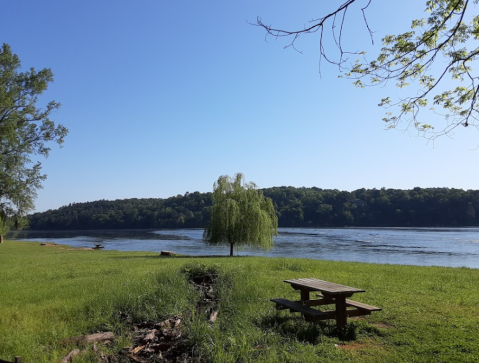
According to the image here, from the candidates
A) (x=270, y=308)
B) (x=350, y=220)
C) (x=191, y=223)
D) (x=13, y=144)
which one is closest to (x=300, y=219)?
(x=350, y=220)

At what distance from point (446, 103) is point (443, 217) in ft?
310

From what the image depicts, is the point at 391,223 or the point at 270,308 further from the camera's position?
the point at 391,223

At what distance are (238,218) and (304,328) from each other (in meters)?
20.5

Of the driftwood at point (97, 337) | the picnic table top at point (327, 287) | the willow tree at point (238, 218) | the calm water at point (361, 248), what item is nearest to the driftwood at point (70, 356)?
the driftwood at point (97, 337)

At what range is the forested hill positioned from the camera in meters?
88.8

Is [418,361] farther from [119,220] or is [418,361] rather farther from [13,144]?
[119,220]

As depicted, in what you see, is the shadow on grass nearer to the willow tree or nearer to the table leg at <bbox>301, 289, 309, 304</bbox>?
the table leg at <bbox>301, 289, 309, 304</bbox>

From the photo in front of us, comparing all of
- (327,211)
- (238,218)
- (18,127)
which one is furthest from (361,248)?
(327,211)

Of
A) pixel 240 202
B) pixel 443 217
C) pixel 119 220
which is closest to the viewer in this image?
pixel 240 202

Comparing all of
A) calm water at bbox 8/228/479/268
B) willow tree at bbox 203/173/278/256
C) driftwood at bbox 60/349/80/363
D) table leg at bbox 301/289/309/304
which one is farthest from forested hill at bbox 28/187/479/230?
driftwood at bbox 60/349/80/363

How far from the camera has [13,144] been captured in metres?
16.7

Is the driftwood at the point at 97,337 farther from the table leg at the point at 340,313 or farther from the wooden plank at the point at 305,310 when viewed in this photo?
the table leg at the point at 340,313

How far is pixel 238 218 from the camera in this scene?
2638 cm

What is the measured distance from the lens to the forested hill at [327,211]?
8875cm
